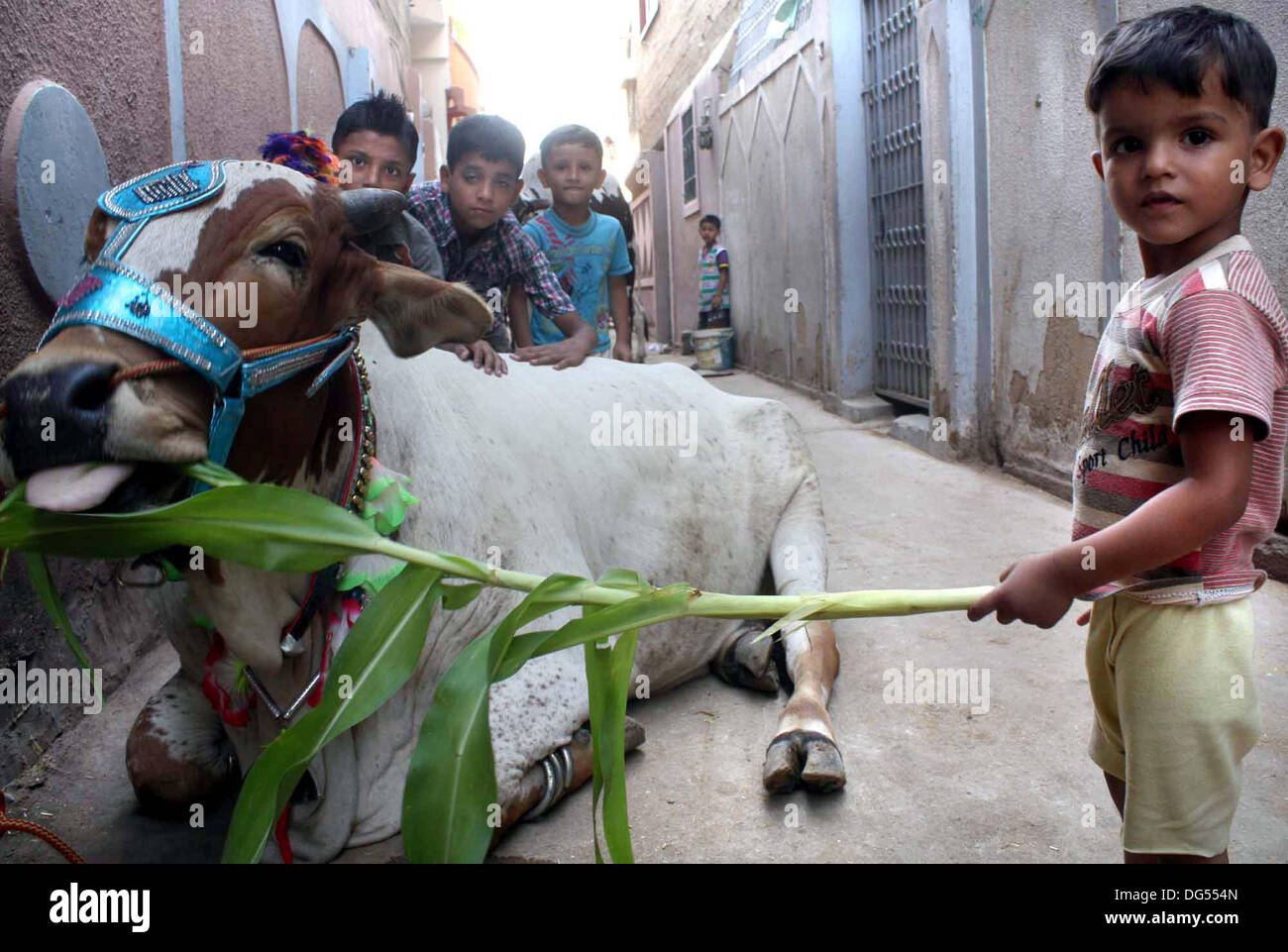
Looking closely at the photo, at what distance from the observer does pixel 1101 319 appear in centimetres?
447

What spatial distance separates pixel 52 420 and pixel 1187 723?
162cm

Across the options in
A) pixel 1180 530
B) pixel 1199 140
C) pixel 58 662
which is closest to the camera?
pixel 1180 530

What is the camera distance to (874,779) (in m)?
2.38

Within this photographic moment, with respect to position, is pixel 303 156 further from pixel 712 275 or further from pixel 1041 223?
pixel 712 275

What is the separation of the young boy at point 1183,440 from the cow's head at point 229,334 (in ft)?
3.89

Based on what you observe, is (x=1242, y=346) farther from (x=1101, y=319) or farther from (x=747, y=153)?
(x=747, y=153)

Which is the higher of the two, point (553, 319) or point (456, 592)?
point (553, 319)

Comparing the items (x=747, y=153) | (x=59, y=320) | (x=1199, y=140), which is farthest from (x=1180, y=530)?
(x=747, y=153)

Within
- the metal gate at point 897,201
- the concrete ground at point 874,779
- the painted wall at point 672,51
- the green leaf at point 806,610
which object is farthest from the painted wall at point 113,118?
the painted wall at point 672,51

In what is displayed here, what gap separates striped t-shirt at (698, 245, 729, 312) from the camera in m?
12.9

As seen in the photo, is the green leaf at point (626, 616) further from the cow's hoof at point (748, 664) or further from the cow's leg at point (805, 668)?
the cow's hoof at point (748, 664)

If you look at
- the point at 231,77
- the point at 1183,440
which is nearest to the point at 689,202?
the point at 231,77

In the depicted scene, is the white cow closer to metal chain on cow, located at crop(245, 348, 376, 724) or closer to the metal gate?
metal chain on cow, located at crop(245, 348, 376, 724)
